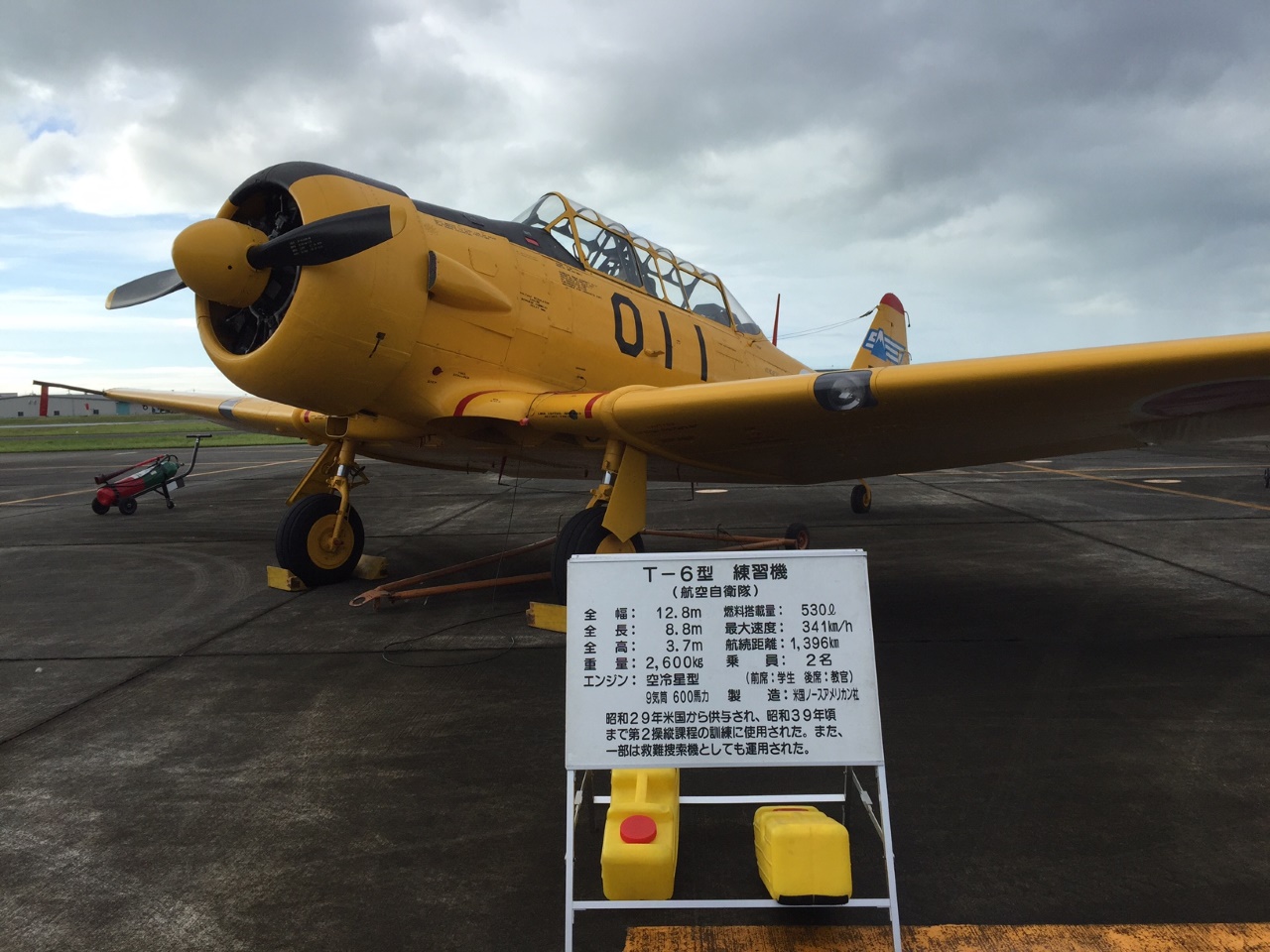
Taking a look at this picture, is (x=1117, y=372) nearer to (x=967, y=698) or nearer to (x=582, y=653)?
(x=967, y=698)

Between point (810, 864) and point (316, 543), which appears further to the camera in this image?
point (316, 543)

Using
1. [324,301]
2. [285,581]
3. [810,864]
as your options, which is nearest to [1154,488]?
[285,581]

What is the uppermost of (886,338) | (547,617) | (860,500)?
(886,338)

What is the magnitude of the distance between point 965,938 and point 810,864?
43cm

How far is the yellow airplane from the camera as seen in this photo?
4.18m

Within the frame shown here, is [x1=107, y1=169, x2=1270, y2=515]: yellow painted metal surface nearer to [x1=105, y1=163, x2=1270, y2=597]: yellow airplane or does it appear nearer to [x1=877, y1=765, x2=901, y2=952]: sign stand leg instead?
[x1=105, y1=163, x2=1270, y2=597]: yellow airplane

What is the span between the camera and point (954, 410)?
4.42 m

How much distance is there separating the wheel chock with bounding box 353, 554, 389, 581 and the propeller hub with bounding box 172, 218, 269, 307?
9.23 feet

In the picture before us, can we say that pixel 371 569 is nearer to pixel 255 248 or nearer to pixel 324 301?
pixel 324 301

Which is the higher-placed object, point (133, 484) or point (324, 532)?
point (133, 484)

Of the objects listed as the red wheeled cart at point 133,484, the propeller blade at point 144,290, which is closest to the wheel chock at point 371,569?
the propeller blade at point 144,290

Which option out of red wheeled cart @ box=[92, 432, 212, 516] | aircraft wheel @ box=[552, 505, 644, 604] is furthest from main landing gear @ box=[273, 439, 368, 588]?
red wheeled cart @ box=[92, 432, 212, 516]

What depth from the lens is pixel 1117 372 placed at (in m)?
3.69

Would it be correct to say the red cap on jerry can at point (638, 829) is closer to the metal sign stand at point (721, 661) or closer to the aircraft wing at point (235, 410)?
the metal sign stand at point (721, 661)
